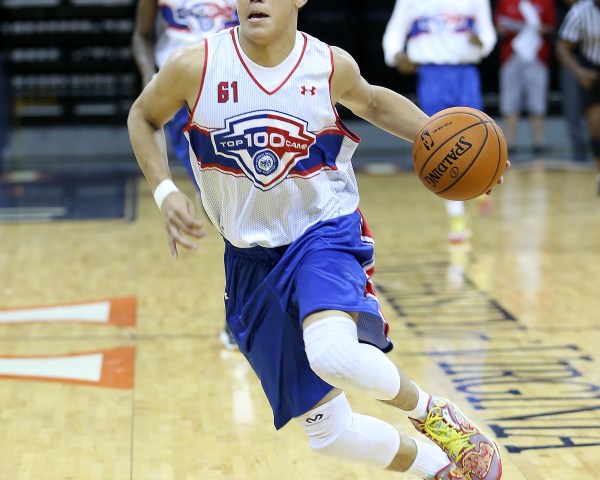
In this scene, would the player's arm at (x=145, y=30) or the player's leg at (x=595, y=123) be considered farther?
the player's leg at (x=595, y=123)

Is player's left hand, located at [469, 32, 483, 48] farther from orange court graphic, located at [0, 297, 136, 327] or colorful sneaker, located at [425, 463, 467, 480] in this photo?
colorful sneaker, located at [425, 463, 467, 480]

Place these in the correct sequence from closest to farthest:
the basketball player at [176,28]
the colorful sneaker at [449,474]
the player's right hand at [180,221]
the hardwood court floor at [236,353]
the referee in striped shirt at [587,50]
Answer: the player's right hand at [180,221]
the colorful sneaker at [449,474]
the hardwood court floor at [236,353]
the basketball player at [176,28]
the referee in striped shirt at [587,50]

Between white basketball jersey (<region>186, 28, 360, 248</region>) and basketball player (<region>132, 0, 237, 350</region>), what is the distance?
2.32m

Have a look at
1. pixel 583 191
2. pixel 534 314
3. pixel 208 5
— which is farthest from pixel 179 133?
pixel 583 191

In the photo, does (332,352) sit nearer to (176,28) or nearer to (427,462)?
(427,462)

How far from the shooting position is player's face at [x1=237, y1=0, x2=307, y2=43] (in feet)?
11.3

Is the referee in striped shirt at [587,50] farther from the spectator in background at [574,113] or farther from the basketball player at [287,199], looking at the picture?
the basketball player at [287,199]

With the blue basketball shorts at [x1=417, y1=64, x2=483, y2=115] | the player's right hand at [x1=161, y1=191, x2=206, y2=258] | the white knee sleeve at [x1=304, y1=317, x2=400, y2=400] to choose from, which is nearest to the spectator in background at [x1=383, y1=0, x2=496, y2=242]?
the blue basketball shorts at [x1=417, y1=64, x2=483, y2=115]

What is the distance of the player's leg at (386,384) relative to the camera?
3.24 meters

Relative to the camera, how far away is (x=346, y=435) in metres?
3.48

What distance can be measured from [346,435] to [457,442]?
0.38 metres

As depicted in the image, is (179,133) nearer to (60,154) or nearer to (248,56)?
(248,56)

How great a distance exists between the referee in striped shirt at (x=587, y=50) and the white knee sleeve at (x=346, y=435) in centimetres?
853

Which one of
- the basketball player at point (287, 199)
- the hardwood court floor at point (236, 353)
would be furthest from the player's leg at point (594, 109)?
the basketball player at point (287, 199)
